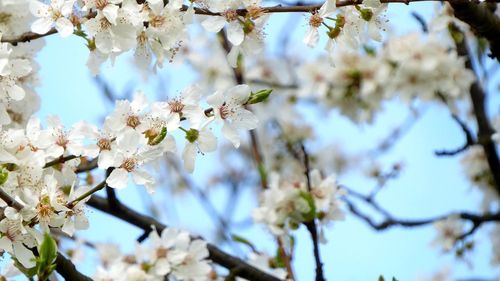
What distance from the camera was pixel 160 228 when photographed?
2.99 metres

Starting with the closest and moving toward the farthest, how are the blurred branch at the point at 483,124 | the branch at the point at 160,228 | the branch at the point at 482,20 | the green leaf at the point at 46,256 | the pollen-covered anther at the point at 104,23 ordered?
1. the green leaf at the point at 46,256
2. the pollen-covered anther at the point at 104,23
3. the branch at the point at 482,20
4. the branch at the point at 160,228
5. the blurred branch at the point at 483,124

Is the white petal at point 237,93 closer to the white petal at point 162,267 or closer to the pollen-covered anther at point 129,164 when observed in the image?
the pollen-covered anther at point 129,164

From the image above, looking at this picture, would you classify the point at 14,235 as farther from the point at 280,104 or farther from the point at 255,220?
the point at 280,104

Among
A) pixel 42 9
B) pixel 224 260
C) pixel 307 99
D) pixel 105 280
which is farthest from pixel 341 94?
pixel 42 9

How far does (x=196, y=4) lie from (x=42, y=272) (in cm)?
82

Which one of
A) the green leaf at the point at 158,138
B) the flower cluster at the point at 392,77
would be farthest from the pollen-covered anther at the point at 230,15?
the flower cluster at the point at 392,77

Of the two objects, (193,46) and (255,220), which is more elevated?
(255,220)

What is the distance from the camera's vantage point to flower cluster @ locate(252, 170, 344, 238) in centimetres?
311

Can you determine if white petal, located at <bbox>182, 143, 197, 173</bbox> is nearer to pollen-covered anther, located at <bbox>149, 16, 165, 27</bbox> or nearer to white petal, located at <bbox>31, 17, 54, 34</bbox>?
pollen-covered anther, located at <bbox>149, 16, 165, 27</bbox>

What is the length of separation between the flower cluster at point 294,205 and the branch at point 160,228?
28 centimetres

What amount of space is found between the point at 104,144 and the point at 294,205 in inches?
48.1

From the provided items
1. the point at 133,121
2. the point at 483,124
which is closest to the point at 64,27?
the point at 133,121

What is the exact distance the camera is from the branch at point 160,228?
9.45 feet

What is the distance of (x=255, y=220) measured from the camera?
3.28 meters
